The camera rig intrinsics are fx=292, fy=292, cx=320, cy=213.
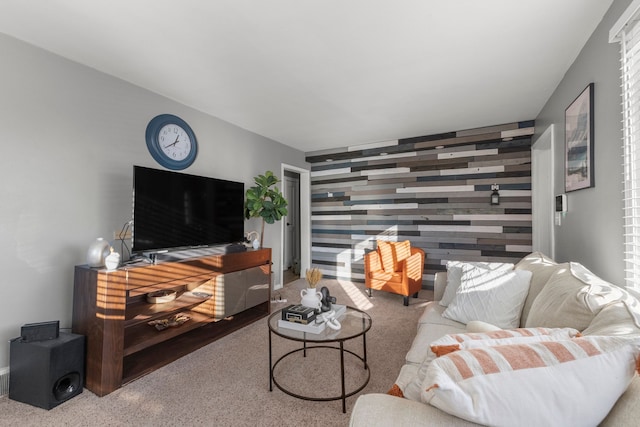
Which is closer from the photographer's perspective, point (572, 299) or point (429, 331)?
point (572, 299)

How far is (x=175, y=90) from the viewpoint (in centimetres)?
298

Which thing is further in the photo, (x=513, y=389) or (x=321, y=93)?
(x=321, y=93)

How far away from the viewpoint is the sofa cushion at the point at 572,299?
123 centimetres

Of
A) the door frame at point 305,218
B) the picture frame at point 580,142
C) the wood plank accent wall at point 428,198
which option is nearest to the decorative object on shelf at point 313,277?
the picture frame at point 580,142

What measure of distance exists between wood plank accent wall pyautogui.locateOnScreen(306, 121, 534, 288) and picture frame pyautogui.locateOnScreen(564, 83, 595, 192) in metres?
1.70

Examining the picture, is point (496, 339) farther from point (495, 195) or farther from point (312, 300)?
point (495, 195)

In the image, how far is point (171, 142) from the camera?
320cm

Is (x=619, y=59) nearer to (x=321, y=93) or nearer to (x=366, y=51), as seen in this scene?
(x=366, y=51)

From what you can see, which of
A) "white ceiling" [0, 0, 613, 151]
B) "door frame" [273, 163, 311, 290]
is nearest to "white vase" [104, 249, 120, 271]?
"white ceiling" [0, 0, 613, 151]

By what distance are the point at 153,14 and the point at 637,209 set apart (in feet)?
9.65

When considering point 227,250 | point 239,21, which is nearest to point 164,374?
point 227,250

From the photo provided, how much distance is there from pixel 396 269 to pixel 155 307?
→ 307 centimetres

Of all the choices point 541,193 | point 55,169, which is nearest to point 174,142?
point 55,169

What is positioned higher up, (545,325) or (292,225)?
(292,225)
